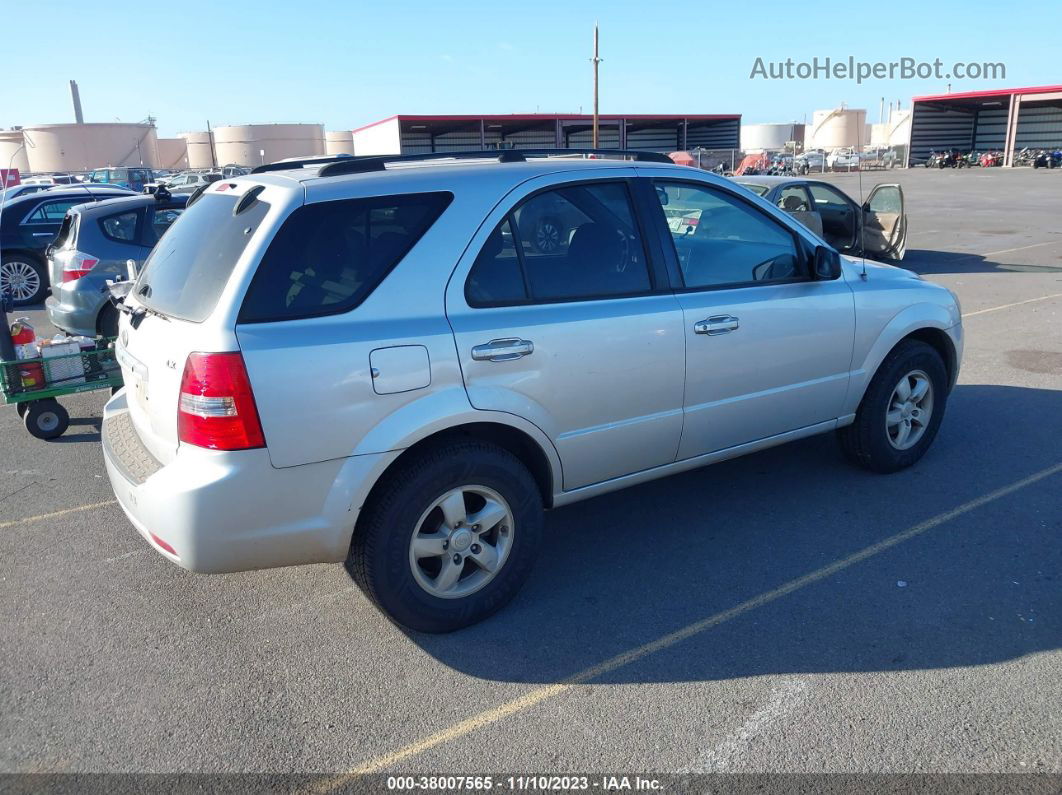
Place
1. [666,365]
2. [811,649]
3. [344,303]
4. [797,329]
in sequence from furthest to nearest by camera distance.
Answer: [797,329] < [666,365] < [811,649] < [344,303]

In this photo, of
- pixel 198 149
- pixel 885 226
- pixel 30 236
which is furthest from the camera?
pixel 198 149

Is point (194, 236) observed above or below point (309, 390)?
above

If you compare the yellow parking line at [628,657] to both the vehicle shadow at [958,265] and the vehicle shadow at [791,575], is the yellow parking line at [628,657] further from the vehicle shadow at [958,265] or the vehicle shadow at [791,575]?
the vehicle shadow at [958,265]

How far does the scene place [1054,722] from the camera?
2.93 m

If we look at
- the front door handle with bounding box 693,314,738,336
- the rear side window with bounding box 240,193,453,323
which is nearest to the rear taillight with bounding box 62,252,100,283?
the rear side window with bounding box 240,193,453,323

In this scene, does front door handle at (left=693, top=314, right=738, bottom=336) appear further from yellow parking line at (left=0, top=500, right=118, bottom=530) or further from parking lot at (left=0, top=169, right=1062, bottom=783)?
yellow parking line at (left=0, top=500, right=118, bottom=530)

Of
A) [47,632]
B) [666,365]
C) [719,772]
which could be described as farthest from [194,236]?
[719,772]

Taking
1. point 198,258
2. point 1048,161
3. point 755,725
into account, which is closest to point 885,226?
point 755,725

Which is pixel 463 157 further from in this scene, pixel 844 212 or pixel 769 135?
pixel 769 135

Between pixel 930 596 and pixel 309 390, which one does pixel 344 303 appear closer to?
pixel 309 390

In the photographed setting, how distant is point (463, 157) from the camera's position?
420 cm

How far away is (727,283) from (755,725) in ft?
7.03

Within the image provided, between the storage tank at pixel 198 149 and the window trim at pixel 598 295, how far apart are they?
8445 cm

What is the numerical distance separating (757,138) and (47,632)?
261ft
